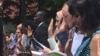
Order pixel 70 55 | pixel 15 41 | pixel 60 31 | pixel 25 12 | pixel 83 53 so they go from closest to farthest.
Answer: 1. pixel 83 53
2. pixel 70 55
3. pixel 60 31
4. pixel 15 41
5. pixel 25 12

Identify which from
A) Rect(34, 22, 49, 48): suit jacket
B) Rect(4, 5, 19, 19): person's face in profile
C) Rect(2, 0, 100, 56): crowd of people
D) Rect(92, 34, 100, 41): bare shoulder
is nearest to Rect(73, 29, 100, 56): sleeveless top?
Rect(2, 0, 100, 56): crowd of people

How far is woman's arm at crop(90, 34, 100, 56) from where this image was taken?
14.5ft

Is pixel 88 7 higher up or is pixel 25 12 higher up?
pixel 88 7

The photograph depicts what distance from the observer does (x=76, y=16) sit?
4.87 meters

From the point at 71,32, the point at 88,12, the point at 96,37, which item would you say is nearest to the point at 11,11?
the point at 71,32

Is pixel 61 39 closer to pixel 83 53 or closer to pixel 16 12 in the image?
pixel 83 53

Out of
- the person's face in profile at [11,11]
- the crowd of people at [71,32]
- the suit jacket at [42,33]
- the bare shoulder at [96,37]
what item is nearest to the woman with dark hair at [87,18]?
the crowd of people at [71,32]

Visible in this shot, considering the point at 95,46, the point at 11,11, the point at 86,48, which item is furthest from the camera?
Answer: the point at 11,11

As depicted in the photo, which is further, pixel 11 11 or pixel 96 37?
pixel 11 11

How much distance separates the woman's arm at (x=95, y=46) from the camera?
442 centimetres

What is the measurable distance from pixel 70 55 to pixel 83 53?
3.66 ft

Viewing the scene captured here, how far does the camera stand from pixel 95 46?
4441mm

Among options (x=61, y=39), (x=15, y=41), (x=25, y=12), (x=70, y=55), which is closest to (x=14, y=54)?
(x=15, y=41)

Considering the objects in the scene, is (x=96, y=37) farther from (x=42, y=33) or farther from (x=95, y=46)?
(x=42, y=33)
